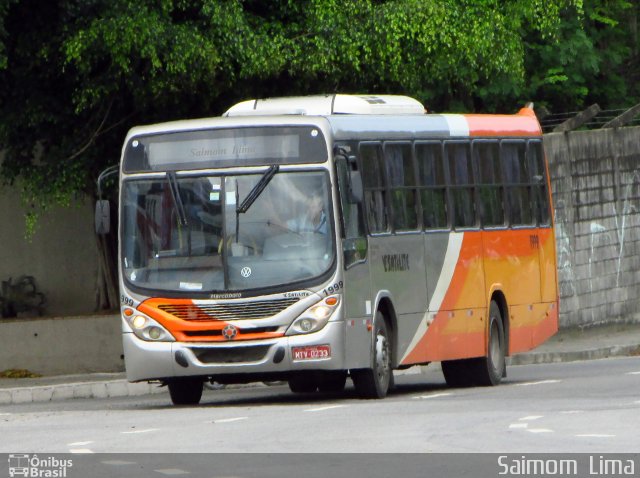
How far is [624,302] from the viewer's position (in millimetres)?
30375

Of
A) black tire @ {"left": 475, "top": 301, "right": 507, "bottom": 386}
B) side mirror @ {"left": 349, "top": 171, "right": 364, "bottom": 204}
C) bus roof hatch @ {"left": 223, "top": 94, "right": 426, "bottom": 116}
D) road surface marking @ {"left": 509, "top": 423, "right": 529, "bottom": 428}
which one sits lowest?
black tire @ {"left": 475, "top": 301, "right": 507, "bottom": 386}

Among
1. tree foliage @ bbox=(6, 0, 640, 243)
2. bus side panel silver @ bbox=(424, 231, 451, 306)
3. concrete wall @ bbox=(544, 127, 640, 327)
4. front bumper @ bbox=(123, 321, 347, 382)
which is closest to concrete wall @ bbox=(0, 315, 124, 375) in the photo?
tree foliage @ bbox=(6, 0, 640, 243)

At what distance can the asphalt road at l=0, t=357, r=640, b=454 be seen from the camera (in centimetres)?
1154

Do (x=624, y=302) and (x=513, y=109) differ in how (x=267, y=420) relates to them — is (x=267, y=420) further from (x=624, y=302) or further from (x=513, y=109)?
(x=513, y=109)

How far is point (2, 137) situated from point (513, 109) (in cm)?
1471

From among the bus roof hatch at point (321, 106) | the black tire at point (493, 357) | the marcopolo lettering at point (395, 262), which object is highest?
the bus roof hatch at point (321, 106)

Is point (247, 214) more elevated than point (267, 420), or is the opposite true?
point (247, 214)

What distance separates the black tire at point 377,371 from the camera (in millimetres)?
16656

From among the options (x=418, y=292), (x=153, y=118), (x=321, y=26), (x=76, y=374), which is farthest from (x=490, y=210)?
(x=76, y=374)

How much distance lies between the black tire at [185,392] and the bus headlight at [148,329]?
112 centimetres

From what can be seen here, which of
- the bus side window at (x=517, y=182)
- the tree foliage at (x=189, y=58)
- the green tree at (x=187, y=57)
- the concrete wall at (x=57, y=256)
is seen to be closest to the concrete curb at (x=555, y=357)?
the tree foliage at (x=189, y=58)

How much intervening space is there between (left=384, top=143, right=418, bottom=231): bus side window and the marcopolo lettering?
307mm

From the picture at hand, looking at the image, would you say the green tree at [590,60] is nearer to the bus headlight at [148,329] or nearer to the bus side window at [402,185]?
the bus side window at [402,185]

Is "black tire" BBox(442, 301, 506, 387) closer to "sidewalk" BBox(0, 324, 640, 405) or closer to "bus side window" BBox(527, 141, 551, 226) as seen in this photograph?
"bus side window" BBox(527, 141, 551, 226)
